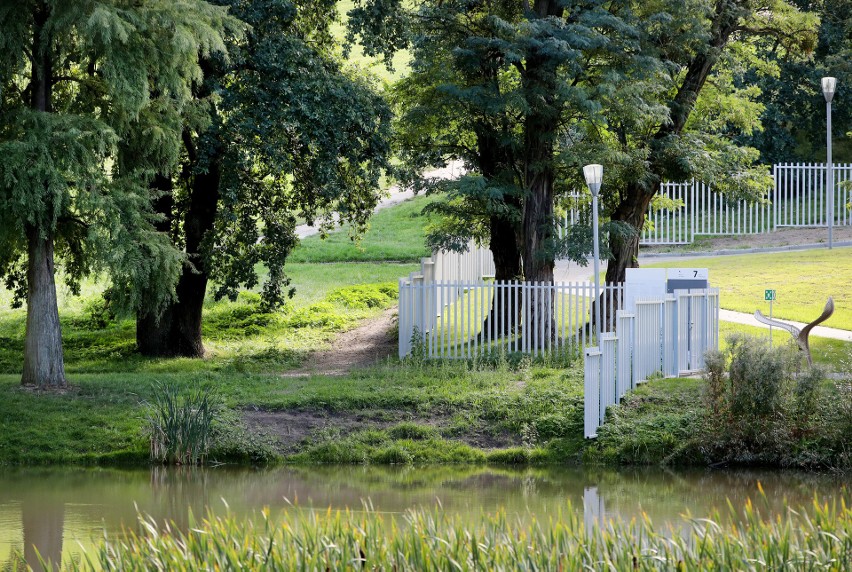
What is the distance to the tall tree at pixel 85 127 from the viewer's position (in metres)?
18.1

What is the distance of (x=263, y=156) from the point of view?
73.7ft

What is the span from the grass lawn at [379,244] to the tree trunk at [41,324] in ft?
54.5

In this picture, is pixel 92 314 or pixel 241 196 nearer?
pixel 241 196

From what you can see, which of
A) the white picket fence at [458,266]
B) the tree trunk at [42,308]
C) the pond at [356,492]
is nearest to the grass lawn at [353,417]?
the tree trunk at [42,308]

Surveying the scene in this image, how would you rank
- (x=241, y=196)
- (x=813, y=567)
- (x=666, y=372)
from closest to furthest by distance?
(x=813, y=567)
(x=666, y=372)
(x=241, y=196)

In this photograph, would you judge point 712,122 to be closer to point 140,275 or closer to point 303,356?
point 303,356

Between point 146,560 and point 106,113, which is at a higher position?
point 106,113

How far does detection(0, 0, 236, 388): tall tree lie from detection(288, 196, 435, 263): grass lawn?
16.3 m

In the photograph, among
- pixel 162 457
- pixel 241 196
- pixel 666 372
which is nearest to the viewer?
pixel 162 457

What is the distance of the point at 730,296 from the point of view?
27.4 metres

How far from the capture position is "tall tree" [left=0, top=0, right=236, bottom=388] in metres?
18.1

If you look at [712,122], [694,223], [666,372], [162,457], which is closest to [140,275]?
[162,457]

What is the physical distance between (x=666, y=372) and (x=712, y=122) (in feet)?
30.4

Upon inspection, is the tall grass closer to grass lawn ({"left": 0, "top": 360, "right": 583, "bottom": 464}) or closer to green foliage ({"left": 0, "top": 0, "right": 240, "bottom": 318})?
grass lawn ({"left": 0, "top": 360, "right": 583, "bottom": 464})
